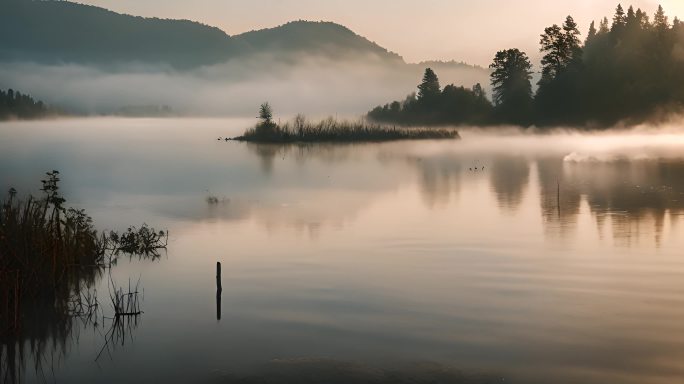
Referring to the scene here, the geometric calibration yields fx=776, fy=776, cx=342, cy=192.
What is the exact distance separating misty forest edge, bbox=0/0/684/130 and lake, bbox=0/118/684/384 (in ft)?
216

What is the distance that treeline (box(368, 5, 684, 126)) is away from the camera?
357ft

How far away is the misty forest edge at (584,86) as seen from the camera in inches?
4279

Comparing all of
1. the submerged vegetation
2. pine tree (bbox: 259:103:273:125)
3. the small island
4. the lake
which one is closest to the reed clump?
the small island

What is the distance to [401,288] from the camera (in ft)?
59.9

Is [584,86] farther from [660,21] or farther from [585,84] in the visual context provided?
[660,21]

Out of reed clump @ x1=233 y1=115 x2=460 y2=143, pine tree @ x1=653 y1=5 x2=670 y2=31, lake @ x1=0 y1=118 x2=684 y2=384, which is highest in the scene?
pine tree @ x1=653 y1=5 x2=670 y2=31

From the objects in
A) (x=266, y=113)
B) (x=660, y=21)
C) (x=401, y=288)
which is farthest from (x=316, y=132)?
(x=401, y=288)

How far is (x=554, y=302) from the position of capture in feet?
54.5

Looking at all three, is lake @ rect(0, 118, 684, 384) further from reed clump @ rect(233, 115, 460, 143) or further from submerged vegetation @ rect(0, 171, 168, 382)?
reed clump @ rect(233, 115, 460, 143)

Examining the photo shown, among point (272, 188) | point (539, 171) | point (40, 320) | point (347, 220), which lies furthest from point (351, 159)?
point (40, 320)

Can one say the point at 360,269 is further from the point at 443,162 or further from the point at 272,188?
the point at 443,162

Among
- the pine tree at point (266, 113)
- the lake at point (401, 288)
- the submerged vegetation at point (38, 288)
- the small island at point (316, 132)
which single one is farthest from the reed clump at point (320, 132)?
the submerged vegetation at point (38, 288)

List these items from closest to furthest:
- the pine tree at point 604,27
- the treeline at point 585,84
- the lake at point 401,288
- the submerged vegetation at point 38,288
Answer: the lake at point 401,288 < the submerged vegetation at point 38,288 < the treeline at point 585,84 < the pine tree at point 604,27

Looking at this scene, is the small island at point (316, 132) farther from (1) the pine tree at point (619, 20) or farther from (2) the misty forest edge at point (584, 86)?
(1) the pine tree at point (619, 20)
